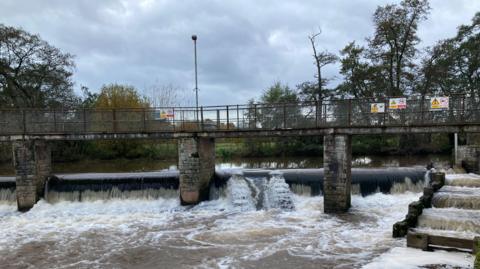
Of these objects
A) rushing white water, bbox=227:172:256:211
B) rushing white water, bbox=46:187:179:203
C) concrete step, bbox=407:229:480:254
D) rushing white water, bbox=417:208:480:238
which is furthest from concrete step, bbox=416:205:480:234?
rushing white water, bbox=46:187:179:203

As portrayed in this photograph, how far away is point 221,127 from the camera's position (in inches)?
859

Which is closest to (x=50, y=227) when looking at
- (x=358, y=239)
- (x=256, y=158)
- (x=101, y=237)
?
(x=101, y=237)

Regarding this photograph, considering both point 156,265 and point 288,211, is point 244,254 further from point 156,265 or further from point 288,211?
point 288,211

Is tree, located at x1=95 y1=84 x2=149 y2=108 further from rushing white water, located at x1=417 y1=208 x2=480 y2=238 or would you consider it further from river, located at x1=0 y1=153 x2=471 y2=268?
rushing white water, located at x1=417 y1=208 x2=480 y2=238

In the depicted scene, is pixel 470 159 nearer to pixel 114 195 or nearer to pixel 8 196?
pixel 114 195

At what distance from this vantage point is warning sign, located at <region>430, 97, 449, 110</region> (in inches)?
704

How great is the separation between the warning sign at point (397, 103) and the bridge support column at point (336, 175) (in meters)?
2.57

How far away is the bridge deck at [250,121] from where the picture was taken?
1825 cm

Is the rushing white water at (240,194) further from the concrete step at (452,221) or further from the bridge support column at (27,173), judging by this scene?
the bridge support column at (27,173)

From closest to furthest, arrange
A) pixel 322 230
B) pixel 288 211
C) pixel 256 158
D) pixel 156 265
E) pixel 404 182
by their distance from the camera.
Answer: pixel 156 265 < pixel 322 230 < pixel 288 211 < pixel 404 182 < pixel 256 158

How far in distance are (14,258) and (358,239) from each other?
1172 centimetres

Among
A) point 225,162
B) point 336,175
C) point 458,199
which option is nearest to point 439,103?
point 458,199

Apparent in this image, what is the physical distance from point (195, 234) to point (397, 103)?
435 inches

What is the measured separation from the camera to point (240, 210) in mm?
19656
